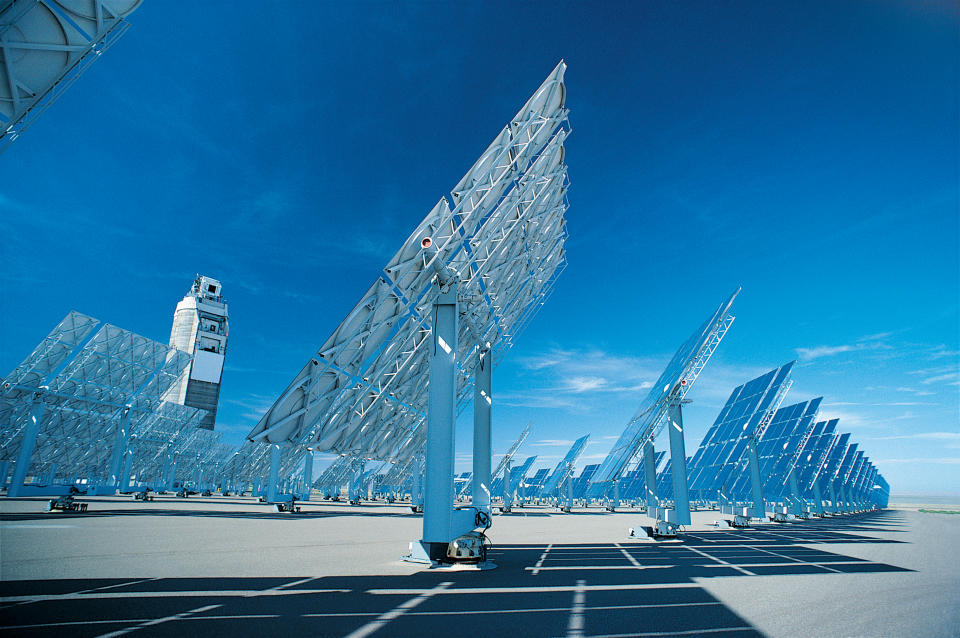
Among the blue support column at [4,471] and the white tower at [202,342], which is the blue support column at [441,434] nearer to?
the blue support column at [4,471]

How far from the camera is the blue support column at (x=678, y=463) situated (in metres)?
25.1

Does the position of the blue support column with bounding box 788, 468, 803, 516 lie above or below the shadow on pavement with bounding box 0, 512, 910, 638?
below

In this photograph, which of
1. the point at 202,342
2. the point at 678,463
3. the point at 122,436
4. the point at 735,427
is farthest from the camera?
the point at 202,342

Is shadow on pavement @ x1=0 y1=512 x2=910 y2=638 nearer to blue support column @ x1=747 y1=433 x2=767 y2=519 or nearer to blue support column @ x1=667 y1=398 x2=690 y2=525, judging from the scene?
blue support column @ x1=667 y1=398 x2=690 y2=525

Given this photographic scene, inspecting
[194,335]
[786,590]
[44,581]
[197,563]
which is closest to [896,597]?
[786,590]

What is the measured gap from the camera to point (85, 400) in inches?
1642

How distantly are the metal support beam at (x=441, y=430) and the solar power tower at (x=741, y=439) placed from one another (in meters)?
27.0

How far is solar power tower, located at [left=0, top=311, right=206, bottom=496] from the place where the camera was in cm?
3706

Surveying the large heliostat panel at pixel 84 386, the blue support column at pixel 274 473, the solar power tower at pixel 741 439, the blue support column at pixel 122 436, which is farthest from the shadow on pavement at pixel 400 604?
the blue support column at pixel 122 436

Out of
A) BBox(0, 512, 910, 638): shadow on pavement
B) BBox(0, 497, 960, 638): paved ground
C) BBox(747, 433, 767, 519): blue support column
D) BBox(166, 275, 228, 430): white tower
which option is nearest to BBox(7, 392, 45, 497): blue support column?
BBox(0, 497, 960, 638): paved ground

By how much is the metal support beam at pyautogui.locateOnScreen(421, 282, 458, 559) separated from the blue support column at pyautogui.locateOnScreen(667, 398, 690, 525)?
50.8 ft

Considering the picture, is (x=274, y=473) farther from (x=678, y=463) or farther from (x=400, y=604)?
(x=400, y=604)

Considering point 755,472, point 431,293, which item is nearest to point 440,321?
point 431,293

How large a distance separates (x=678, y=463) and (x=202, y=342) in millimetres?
115637
